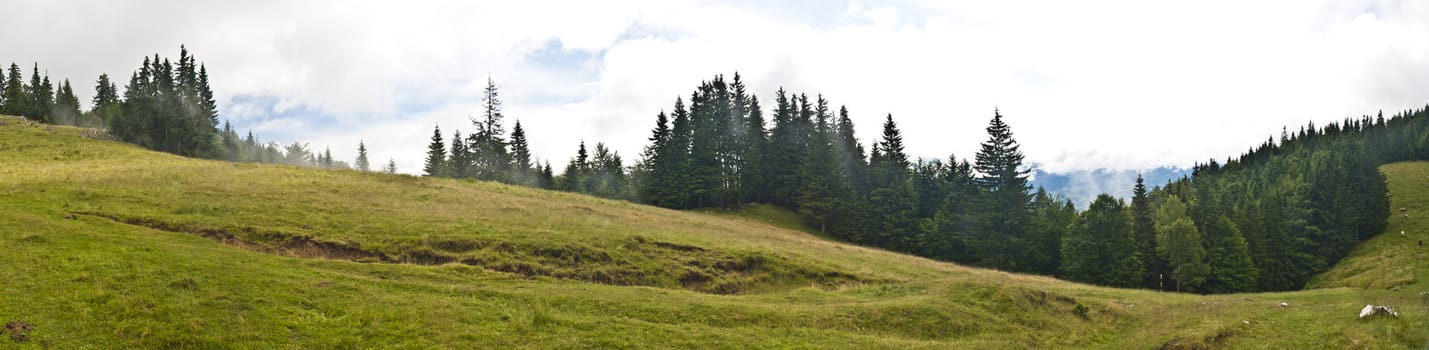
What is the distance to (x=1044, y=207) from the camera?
233 feet

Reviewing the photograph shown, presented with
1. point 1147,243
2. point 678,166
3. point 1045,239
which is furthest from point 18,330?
point 1147,243

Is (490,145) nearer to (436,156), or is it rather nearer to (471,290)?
(436,156)

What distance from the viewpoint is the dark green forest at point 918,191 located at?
64688mm

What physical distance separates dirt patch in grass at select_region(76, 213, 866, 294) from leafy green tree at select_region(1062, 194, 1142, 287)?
42350mm

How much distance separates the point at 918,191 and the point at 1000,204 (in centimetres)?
1359

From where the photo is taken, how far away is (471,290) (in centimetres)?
2159

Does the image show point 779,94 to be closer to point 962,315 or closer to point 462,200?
point 462,200

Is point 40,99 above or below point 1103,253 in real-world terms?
above

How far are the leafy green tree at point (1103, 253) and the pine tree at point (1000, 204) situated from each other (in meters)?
4.74

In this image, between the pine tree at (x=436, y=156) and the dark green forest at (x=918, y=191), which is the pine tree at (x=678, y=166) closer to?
the dark green forest at (x=918, y=191)

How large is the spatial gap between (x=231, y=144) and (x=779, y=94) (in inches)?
4061

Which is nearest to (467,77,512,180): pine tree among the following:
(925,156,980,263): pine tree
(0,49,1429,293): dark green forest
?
(0,49,1429,293): dark green forest

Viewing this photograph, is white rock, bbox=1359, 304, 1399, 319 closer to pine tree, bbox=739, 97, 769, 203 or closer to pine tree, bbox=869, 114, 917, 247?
pine tree, bbox=869, 114, 917, 247

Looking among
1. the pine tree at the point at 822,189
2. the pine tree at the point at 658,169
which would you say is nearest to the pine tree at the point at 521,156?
the pine tree at the point at 658,169
